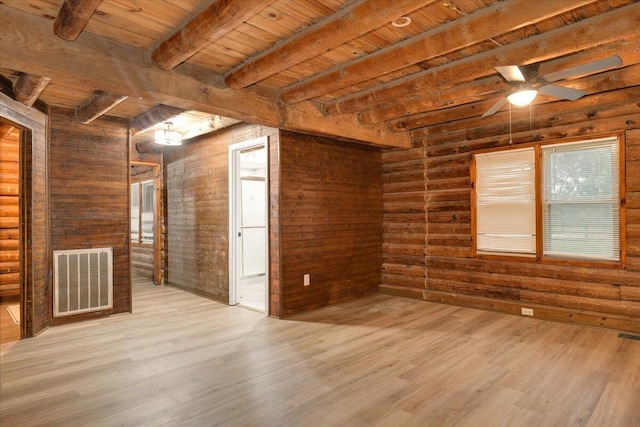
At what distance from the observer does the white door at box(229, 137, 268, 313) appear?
208 inches

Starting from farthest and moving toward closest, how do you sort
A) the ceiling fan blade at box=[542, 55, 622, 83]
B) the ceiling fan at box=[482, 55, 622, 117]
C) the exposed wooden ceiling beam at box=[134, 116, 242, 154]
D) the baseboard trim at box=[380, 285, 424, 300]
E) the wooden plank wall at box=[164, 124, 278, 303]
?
the baseboard trim at box=[380, 285, 424, 300] → the wooden plank wall at box=[164, 124, 278, 303] → the exposed wooden ceiling beam at box=[134, 116, 242, 154] → the ceiling fan at box=[482, 55, 622, 117] → the ceiling fan blade at box=[542, 55, 622, 83]

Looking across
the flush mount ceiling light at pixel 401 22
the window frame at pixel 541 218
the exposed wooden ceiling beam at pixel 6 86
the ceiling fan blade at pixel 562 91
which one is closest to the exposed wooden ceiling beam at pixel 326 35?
the flush mount ceiling light at pixel 401 22

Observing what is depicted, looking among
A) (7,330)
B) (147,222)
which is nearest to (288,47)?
(7,330)

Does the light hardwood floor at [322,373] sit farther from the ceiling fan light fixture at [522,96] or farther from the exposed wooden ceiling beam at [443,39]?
the exposed wooden ceiling beam at [443,39]

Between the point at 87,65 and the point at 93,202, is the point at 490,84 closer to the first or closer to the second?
the point at 87,65

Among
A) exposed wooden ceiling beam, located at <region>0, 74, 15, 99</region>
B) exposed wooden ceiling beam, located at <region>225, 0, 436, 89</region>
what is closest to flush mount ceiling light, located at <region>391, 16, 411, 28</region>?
exposed wooden ceiling beam, located at <region>225, 0, 436, 89</region>

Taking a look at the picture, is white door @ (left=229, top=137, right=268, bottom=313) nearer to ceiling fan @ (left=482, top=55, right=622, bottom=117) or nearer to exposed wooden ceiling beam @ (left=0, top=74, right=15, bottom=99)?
exposed wooden ceiling beam @ (left=0, top=74, right=15, bottom=99)

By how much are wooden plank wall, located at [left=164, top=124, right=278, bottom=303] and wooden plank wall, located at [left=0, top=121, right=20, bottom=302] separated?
2.23 m

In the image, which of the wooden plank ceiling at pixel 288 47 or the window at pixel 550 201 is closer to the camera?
the wooden plank ceiling at pixel 288 47

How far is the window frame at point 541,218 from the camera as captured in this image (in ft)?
13.0

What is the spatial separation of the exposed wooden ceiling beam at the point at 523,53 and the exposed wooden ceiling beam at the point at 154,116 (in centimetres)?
201

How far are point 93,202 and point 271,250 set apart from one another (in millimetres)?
2306

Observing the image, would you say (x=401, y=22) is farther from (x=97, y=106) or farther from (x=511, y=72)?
(x=97, y=106)

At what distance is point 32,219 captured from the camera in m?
3.93
